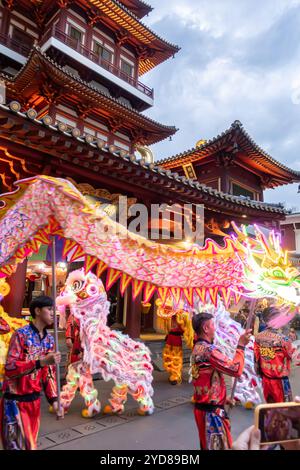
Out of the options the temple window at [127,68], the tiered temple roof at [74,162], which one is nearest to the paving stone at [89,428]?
the tiered temple roof at [74,162]

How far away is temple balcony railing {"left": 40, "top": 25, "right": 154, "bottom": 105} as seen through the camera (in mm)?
11484

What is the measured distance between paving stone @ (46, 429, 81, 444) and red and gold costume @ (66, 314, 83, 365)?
110 cm

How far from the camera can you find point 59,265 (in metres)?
12.2

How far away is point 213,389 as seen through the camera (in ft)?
8.80

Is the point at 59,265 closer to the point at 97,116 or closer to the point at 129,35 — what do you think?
the point at 97,116

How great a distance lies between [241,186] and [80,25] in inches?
388

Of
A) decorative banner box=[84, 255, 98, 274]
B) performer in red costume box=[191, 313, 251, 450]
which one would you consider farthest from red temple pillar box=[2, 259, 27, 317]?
performer in red costume box=[191, 313, 251, 450]

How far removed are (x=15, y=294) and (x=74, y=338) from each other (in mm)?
1774

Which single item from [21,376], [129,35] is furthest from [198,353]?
[129,35]

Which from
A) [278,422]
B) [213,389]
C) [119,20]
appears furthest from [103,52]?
[278,422]

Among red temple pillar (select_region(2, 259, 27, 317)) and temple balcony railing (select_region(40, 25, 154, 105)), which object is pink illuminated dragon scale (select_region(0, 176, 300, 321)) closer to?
red temple pillar (select_region(2, 259, 27, 317))

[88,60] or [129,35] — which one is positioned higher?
[129,35]

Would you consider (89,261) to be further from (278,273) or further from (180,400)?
(180,400)
